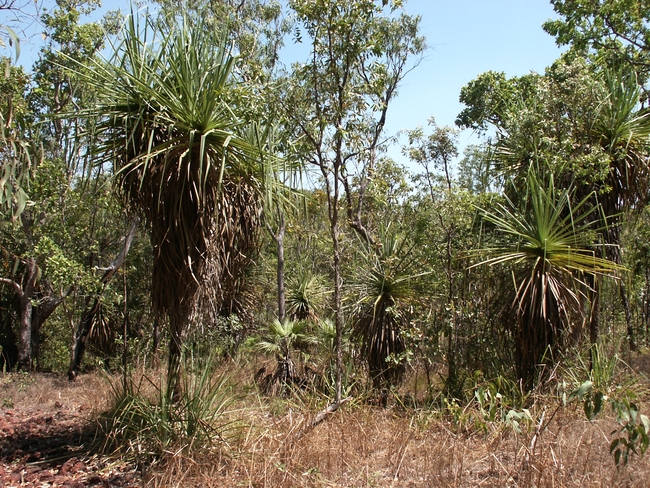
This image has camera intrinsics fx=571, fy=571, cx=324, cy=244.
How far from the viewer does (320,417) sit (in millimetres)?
6180

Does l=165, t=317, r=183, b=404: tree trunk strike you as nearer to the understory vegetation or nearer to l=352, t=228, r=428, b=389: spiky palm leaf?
the understory vegetation

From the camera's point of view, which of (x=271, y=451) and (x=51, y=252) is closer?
(x=271, y=451)

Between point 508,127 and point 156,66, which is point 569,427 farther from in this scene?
point 156,66

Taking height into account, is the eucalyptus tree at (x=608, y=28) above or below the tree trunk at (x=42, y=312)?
above

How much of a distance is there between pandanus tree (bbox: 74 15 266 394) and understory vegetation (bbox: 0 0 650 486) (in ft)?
0.08

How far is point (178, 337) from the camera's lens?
5.64 m

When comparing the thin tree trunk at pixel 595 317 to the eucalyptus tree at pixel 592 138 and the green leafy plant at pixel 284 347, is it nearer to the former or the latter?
the eucalyptus tree at pixel 592 138

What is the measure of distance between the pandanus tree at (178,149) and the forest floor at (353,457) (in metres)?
0.95

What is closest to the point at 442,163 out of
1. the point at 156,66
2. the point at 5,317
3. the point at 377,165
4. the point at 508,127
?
the point at 377,165

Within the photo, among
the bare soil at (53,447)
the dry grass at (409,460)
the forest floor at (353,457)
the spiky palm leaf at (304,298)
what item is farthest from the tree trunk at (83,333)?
the dry grass at (409,460)

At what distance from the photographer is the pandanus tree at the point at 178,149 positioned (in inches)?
209

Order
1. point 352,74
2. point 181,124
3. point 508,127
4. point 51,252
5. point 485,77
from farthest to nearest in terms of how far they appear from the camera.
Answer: point 485,77 < point 51,252 < point 508,127 < point 352,74 < point 181,124

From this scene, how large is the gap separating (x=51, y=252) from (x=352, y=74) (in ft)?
22.7

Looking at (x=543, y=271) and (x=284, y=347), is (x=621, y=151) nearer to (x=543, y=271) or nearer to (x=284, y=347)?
(x=543, y=271)
